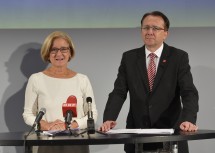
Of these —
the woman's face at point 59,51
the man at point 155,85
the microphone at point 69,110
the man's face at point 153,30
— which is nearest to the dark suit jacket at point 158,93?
the man at point 155,85

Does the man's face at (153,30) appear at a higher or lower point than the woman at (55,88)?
higher

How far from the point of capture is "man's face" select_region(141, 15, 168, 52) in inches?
140

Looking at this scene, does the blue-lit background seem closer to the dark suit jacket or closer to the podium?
the dark suit jacket

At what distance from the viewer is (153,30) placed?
140 inches

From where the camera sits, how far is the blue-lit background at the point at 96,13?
464 centimetres

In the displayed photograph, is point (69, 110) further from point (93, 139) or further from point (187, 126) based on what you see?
point (187, 126)

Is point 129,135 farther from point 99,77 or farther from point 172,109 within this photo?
point 99,77

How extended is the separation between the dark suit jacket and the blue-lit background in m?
1.17

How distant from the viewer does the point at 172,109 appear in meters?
3.56

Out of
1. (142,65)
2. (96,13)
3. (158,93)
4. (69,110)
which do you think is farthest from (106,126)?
(96,13)

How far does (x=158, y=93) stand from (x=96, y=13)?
149 cm

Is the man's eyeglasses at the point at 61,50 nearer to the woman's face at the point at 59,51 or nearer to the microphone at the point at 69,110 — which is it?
the woman's face at the point at 59,51

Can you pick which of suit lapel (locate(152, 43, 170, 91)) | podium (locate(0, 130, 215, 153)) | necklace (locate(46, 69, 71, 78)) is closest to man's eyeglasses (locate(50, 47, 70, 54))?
necklace (locate(46, 69, 71, 78))

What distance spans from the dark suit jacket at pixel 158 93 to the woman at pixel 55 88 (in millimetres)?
393
